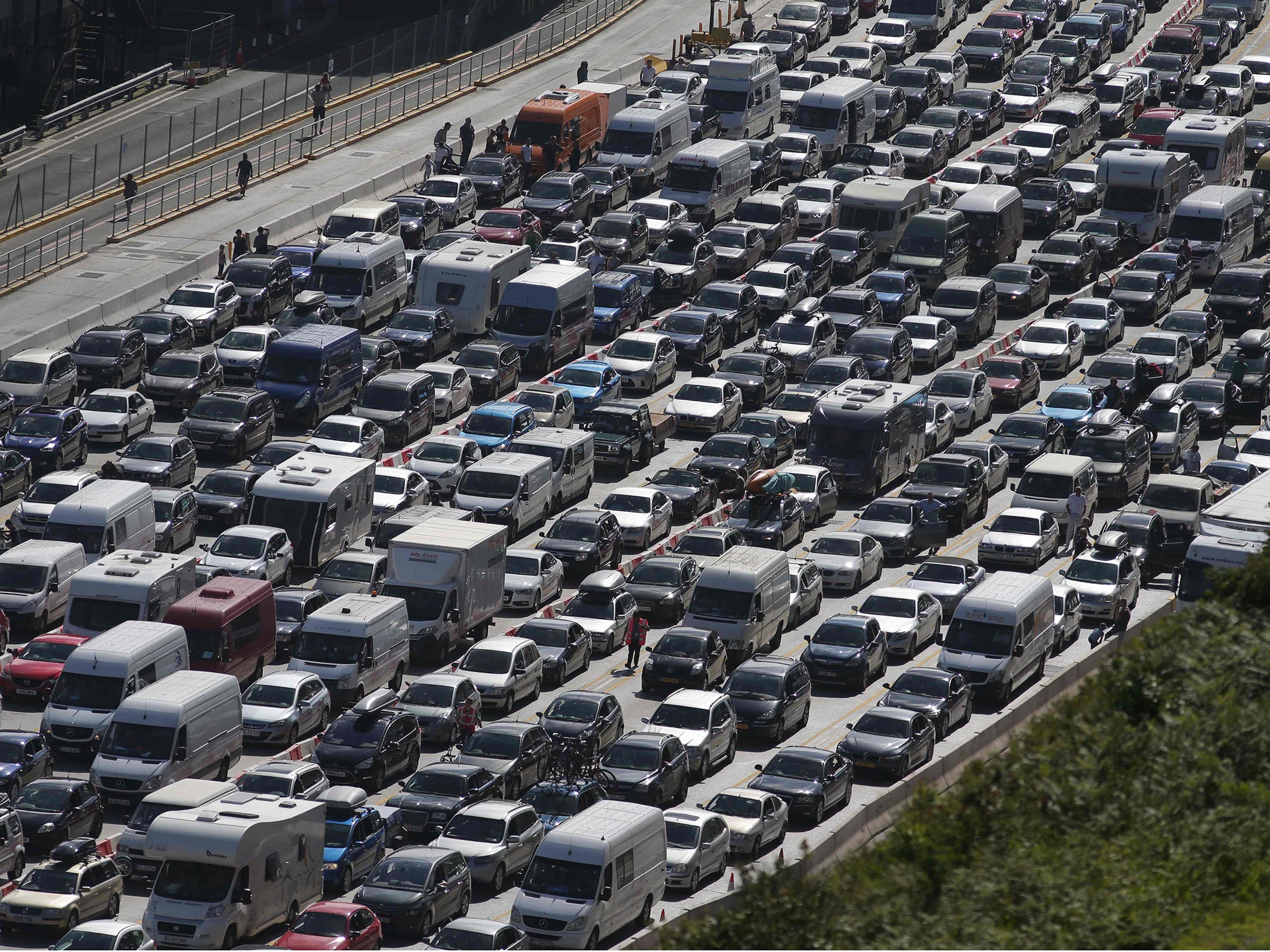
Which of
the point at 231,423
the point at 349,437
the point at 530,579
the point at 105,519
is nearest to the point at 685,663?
the point at 530,579

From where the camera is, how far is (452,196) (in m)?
78.4

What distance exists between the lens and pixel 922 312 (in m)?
72.6

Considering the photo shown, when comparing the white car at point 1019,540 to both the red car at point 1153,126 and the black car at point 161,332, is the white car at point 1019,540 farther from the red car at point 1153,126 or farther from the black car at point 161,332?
the red car at point 1153,126

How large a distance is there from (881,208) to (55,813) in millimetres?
39831

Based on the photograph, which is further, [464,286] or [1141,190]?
[1141,190]

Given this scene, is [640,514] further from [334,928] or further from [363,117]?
[363,117]

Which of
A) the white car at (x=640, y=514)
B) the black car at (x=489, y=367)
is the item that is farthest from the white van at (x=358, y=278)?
the white car at (x=640, y=514)

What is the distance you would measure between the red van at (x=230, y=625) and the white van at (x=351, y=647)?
756 mm

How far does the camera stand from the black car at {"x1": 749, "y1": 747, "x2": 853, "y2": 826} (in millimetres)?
44156

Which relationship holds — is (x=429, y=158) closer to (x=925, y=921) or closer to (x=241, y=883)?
(x=241, y=883)

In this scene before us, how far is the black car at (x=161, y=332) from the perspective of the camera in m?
65.5

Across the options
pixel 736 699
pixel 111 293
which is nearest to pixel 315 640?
pixel 736 699

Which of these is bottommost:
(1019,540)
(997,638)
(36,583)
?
(1019,540)

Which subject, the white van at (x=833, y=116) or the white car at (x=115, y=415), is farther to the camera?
the white van at (x=833, y=116)
